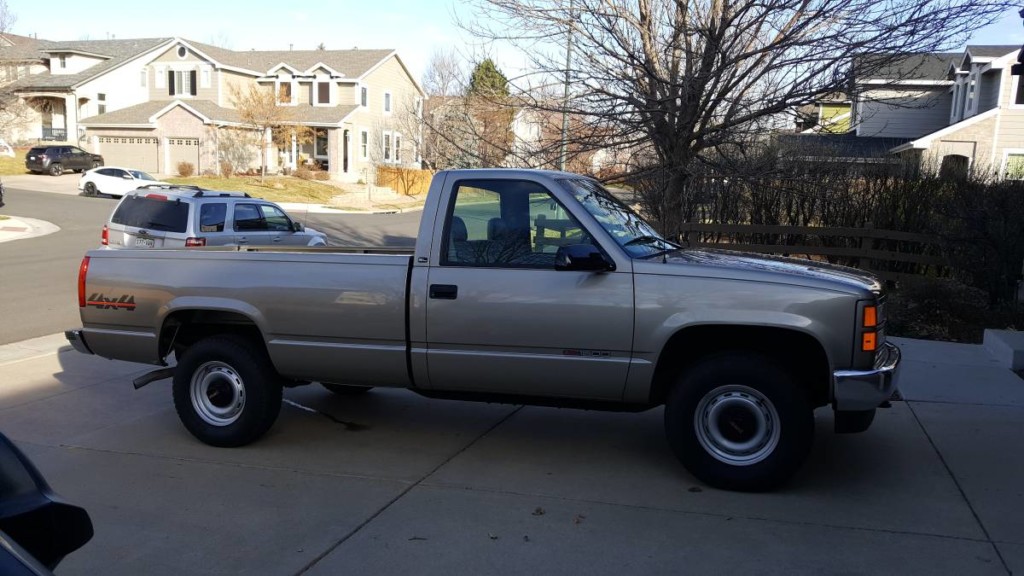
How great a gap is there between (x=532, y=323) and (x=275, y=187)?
39.6 meters

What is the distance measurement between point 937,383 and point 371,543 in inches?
229

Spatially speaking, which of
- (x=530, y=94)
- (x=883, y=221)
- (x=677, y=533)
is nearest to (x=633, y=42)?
(x=530, y=94)

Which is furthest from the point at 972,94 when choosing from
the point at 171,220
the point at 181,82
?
the point at 181,82

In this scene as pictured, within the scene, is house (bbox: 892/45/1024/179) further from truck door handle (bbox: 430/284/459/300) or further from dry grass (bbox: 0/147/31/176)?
dry grass (bbox: 0/147/31/176)

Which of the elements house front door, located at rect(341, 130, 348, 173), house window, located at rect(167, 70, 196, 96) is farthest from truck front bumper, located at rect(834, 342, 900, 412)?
house window, located at rect(167, 70, 196, 96)

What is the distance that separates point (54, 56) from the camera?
54969 millimetres

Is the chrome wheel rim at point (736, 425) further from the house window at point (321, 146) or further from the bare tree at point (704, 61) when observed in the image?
the house window at point (321, 146)

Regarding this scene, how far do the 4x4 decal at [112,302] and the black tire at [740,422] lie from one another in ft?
12.8

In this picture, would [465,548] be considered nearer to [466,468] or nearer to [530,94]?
[466,468]

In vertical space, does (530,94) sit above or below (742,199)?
above

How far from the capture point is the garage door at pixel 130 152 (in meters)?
47.2

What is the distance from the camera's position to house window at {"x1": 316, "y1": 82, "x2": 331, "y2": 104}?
50594 mm

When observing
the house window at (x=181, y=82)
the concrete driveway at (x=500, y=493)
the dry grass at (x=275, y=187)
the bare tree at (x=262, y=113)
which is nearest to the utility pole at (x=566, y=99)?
the concrete driveway at (x=500, y=493)

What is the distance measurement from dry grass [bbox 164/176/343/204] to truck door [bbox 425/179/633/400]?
34.6 metres
